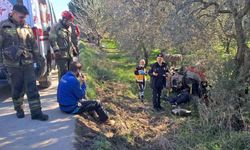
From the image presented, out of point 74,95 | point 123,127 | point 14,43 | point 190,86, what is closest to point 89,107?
point 74,95

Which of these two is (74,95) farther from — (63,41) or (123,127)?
(63,41)

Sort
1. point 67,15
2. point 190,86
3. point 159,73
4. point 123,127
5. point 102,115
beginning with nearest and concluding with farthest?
point 102,115
point 123,127
point 67,15
point 159,73
point 190,86

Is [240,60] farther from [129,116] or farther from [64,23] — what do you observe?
[64,23]

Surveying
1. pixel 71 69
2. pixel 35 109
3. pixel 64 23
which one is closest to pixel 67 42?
pixel 64 23

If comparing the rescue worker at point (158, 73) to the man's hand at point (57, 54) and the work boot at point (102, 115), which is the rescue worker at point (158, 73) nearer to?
the man's hand at point (57, 54)

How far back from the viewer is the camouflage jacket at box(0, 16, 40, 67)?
261 inches

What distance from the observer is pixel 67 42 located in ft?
28.9

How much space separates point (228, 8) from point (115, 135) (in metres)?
3.47

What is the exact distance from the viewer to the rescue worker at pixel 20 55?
662cm

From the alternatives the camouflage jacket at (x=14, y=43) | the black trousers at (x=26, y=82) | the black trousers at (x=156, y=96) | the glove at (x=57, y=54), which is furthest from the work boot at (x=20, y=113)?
the black trousers at (x=156, y=96)

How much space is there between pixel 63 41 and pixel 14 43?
2.08 m

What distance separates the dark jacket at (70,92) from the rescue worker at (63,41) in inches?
55.8

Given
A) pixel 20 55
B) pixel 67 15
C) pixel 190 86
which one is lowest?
pixel 190 86

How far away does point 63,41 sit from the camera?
870cm
